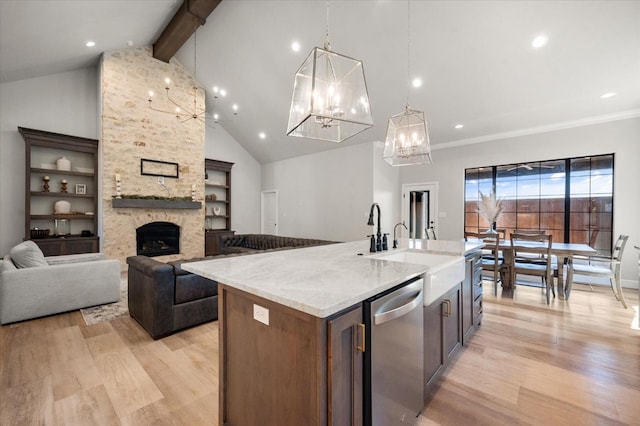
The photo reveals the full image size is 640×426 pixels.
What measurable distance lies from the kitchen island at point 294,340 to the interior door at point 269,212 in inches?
289

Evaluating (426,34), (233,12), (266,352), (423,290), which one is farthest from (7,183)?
(426,34)

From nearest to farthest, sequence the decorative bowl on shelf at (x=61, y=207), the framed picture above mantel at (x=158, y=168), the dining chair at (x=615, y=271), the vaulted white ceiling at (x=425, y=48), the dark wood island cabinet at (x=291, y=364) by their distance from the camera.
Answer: the dark wood island cabinet at (x=291, y=364) < the vaulted white ceiling at (x=425, y=48) < the dining chair at (x=615, y=271) < the decorative bowl on shelf at (x=61, y=207) < the framed picture above mantel at (x=158, y=168)

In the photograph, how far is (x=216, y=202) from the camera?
26.6 ft

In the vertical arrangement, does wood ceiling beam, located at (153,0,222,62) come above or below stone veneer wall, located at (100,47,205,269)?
above

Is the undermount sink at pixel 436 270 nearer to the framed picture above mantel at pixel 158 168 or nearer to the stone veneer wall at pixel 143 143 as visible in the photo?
the stone veneer wall at pixel 143 143

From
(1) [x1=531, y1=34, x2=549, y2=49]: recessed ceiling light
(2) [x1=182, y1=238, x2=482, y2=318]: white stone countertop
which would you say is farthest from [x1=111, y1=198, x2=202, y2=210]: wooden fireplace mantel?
(1) [x1=531, y1=34, x2=549, y2=49]: recessed ceiling light

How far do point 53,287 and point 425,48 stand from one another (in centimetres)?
583

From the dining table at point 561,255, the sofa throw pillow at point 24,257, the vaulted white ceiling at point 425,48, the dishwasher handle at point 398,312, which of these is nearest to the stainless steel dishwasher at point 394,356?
Answer: the dishwasher handle at point 398,312

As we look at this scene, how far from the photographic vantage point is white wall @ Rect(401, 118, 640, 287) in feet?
14.7

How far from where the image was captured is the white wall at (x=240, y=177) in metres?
8.14

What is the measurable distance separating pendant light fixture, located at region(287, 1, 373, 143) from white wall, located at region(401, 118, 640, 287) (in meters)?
5.15

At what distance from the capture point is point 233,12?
15.6 ft

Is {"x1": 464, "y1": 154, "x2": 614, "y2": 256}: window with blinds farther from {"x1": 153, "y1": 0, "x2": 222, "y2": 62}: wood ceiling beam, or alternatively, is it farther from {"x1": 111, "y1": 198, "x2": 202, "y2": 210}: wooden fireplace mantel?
{"x1": 111, "y1": 198, "x2": 202, "y2": 210}: wooden fireplace mantel

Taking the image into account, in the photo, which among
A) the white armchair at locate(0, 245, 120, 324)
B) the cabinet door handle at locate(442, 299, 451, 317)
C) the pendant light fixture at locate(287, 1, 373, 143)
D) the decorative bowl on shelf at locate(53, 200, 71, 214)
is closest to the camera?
the pendant light fixture at locate(287, 1, 373, 143)
